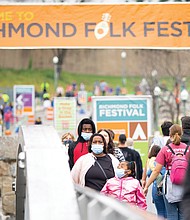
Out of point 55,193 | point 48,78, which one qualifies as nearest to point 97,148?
point 55,193

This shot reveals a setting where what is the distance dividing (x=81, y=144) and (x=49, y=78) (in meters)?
68.0

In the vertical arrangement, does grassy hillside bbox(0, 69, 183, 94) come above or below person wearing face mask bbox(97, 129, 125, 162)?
above

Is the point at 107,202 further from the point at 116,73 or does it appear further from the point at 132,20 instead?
the point at 116,73

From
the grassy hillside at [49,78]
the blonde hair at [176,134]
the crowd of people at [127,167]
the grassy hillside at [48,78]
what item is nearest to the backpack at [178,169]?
the crowd of people at [127,167]

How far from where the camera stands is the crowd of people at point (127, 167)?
9.76 meters

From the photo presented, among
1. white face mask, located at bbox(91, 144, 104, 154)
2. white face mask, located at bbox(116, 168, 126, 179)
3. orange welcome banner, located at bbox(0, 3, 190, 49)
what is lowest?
white face mask, located at bbox(116, 168, 126, 179)

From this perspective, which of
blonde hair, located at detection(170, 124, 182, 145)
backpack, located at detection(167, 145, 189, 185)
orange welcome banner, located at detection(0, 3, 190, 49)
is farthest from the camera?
orange welcome banner, located at detection(0, 3, 190, 49)

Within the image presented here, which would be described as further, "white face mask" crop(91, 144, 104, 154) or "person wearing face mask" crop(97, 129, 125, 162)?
A: "person wearing face mask" crop(97, 129, 125, 162)

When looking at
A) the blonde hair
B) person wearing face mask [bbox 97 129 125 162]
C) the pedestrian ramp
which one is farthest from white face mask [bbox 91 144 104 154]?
the pedestrian ramp

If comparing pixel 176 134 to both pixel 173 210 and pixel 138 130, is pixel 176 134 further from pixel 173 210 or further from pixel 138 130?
pixel 138 130

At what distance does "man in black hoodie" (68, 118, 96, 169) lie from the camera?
11406 millimetres

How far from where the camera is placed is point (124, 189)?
9711mm

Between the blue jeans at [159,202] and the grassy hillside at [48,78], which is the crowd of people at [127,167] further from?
the grassy hillside at [48,78]

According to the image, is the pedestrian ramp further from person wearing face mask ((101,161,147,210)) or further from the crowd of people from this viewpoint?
person wearing face mask ((101,161,147,210))
